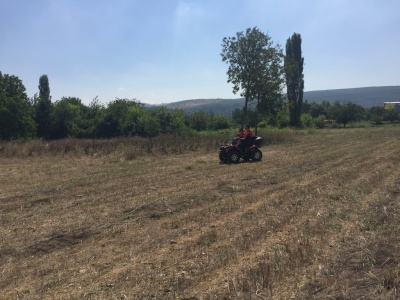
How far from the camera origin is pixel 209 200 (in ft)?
27.5

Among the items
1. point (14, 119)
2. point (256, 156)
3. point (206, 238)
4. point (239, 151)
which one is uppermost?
point (14, 119)

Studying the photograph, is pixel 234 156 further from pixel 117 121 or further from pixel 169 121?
pixel 117 121

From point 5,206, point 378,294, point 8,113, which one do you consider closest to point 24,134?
point 8,113

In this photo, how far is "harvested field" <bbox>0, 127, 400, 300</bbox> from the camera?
4.12 meters

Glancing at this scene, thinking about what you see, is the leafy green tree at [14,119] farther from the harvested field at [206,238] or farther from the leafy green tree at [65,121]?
the harvested field at [206,238]

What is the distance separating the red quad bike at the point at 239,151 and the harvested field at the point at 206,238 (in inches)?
186

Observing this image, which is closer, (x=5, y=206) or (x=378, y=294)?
(x=378, y=294)

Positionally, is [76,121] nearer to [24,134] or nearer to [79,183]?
[24,134]

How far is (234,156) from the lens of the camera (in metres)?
15.8

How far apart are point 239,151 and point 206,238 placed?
10.3 metres

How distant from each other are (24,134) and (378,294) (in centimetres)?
3793

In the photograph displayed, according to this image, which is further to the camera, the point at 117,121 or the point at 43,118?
the point at 43,118

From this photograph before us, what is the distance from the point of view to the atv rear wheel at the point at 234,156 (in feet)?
51.7

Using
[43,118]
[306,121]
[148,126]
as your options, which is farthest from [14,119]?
[306,121]
